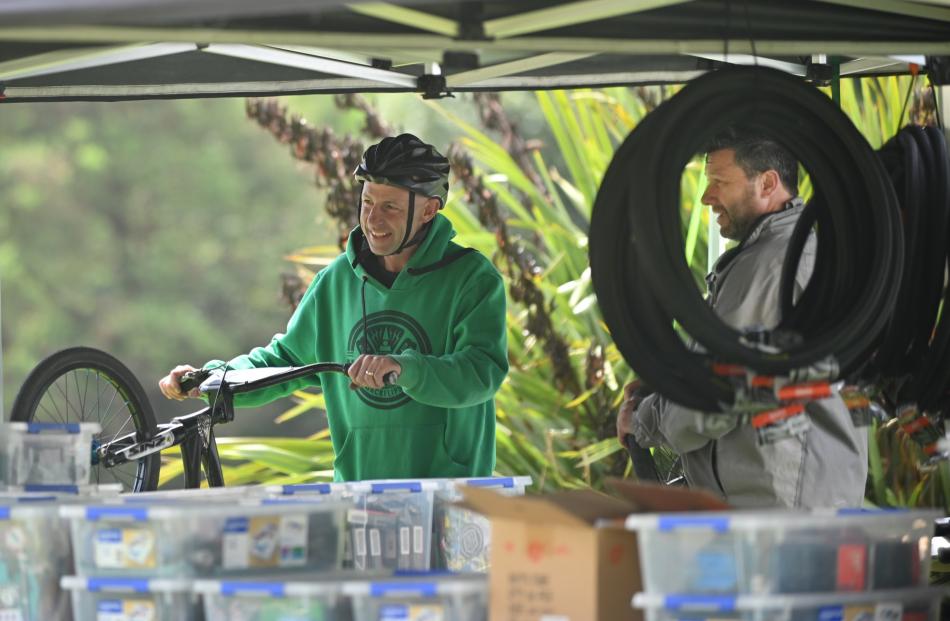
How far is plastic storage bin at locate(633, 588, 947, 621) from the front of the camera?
9.25ft

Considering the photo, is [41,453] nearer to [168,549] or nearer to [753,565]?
[168,549]

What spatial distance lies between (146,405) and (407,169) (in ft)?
3.48

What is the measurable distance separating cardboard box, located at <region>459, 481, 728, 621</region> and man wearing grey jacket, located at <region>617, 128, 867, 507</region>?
1.78ft

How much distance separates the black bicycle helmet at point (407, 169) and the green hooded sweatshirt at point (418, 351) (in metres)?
0.11

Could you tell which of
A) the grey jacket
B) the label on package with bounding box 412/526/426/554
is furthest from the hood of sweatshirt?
the grey jacket

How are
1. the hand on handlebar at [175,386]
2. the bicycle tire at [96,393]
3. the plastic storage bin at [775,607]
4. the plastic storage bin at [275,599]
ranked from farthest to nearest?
1. the hand on handlebar at [175,386]
2. the bicycle tire at [96,393]
3. the plastic storage bin at [275,599]
4. the plastic storage bin at [775,607]

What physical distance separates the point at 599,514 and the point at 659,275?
0.56 m

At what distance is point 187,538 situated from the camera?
3207 millimetres

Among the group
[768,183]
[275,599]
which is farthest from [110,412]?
[768,183]

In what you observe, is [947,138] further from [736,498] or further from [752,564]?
[752,564]

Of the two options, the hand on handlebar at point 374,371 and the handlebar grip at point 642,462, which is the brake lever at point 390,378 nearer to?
the hand on handlebar at point 374,371

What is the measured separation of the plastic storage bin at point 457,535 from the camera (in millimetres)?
4012

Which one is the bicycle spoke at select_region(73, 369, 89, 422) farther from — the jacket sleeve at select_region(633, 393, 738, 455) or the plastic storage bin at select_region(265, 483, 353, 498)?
the jacket sleeve at select_region(633, 393, 738, 455)

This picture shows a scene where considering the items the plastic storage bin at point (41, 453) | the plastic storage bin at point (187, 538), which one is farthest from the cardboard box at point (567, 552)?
the plastic storage bin at point (41, 453)
